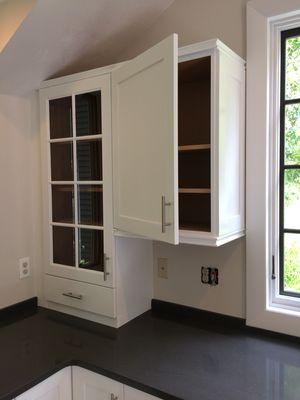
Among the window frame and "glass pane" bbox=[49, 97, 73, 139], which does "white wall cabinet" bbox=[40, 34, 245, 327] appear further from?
the window frame

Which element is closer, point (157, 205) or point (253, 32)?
point (157, 205)

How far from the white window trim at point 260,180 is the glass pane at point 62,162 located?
2.98ft

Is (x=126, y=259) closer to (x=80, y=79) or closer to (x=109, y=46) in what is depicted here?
(x=80, y=79)

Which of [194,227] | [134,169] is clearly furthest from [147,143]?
[194,227]

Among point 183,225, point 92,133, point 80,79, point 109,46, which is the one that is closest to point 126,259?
point 183,225

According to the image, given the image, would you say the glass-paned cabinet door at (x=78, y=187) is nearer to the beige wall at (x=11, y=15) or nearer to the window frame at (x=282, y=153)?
the beige wall at (x=11, y=15)

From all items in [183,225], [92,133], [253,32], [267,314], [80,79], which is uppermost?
[253,32]

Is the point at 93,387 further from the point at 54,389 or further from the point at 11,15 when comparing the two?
the point at 11,15

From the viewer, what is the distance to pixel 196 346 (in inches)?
61.6

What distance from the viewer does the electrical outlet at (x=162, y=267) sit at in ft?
6.31

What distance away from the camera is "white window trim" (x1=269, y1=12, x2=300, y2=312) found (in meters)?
1.58

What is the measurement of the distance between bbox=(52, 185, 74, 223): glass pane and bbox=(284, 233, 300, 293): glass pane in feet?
3.56

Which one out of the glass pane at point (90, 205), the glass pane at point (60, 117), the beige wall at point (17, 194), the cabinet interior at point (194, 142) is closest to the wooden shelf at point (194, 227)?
the cabinet interior at point (194, 142)

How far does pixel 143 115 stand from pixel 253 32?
656 millimetres
